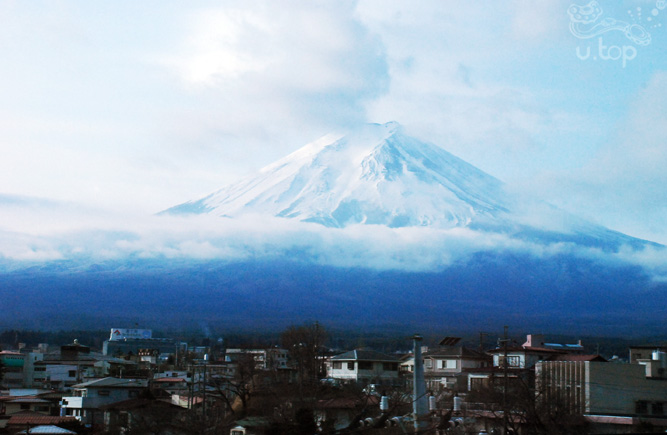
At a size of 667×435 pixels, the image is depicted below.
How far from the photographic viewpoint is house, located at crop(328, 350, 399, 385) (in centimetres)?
5141

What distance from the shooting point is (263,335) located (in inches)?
6127

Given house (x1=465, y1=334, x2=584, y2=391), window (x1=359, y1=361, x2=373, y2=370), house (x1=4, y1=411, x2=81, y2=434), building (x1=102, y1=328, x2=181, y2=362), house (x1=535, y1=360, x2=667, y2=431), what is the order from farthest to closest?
building (x1=102, y1=328, x2=181, y2=362)
window (x1=359, y1=361, x2=373, y2=370)
house (x1=465, y1=334, x2=584, y2=391)
house (x1=4, y1=411, x2=81, y2=434)
house (x1=535, y1=360, x2=667, y2=431)

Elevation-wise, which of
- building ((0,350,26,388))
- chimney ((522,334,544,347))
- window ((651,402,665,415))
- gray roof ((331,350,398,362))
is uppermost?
chimney ((522,334,544,347))

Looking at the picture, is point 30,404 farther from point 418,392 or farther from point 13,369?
point 418,392

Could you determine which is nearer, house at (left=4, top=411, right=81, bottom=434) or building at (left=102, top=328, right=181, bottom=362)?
house at (left=4, top=411, right=81, bottom=434)

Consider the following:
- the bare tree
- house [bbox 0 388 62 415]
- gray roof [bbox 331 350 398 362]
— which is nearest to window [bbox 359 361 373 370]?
gray roof [bbox 331 350 398 362]

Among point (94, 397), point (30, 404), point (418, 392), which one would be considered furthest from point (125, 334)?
point (418, 392)

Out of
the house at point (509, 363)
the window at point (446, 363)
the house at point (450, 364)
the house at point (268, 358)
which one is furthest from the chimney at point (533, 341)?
the house at point (268, 358)

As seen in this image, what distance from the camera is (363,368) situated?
5206 cm

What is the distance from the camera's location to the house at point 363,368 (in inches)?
2024

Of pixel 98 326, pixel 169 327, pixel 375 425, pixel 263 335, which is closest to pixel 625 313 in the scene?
pixel 263 335

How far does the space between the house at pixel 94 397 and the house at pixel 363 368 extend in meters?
11.7

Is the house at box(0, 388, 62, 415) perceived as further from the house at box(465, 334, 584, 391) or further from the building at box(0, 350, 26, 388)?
the house at box(465, 334, 584, 391)

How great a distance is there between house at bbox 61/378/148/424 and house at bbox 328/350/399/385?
1169 centimetres
